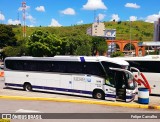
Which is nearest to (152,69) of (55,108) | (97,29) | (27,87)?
(55,108)

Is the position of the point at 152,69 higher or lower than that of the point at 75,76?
higher

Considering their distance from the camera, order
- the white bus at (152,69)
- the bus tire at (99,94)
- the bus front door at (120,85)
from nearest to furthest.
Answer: the bus front door at (120,85) < the bus tire at (99,94) < the white bus at (152,69)

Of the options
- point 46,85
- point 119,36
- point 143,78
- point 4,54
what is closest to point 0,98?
point 46,85

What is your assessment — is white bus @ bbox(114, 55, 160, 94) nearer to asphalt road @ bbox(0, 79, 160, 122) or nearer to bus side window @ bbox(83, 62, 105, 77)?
bus side window @ bbox(83, 62, 105, 77)

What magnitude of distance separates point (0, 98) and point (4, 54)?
59950 mm

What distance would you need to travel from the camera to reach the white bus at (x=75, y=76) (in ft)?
68.0

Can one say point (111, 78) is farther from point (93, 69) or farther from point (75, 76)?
point (75, 76)

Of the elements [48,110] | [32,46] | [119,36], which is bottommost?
[48,110]

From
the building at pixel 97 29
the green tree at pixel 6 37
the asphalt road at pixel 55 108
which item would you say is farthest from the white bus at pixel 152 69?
the building at pixel 97 29

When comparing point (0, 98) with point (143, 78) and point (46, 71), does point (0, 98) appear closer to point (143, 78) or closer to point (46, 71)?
point (46, 71)

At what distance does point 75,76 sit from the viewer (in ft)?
→ 75.0

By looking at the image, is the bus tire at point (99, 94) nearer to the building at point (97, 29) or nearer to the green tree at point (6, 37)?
the green tree at point (6, 37)

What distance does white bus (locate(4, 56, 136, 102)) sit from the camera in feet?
68.0

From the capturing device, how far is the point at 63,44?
232 feet
